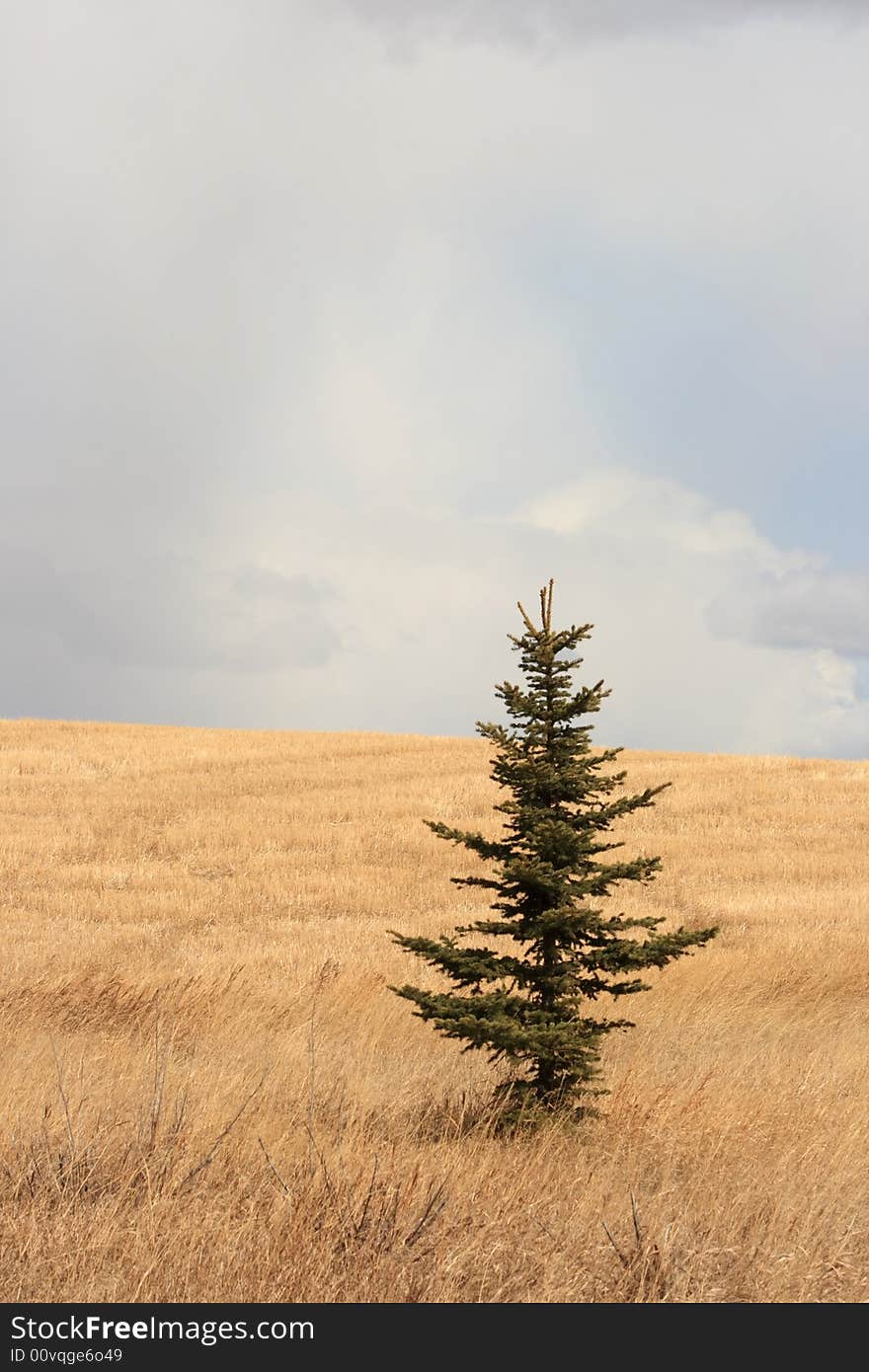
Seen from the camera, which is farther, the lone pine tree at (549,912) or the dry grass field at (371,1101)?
the lone pine tree at (549,912)

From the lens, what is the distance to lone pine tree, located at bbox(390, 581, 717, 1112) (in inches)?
307

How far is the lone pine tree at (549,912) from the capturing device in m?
7.80

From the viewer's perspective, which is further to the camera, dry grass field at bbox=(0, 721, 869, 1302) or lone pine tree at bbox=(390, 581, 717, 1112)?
lone pine tree at bbox=(390, 581, 717, 1112)

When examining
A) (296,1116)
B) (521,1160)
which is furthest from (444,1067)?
(521,1160)

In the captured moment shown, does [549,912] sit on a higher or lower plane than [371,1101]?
higher

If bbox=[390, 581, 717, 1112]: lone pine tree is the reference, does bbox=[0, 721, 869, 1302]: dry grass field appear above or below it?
below

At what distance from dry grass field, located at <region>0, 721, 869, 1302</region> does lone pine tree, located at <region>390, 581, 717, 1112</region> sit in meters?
0.57

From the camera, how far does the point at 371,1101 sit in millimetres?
8477

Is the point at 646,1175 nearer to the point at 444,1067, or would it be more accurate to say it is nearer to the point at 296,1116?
the point at 296,1116

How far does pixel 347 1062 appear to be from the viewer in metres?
10.2

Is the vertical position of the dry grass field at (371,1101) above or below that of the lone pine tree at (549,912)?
below

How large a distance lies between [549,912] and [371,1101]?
6.79ft

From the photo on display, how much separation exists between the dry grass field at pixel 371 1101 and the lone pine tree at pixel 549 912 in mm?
571

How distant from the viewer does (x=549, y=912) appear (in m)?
7.87
